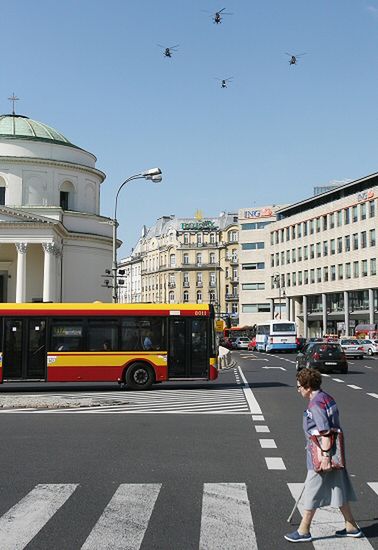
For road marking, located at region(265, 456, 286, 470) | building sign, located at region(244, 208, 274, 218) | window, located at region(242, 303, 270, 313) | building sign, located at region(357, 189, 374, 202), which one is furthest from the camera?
window, located at region(242, 303, 270, 313)

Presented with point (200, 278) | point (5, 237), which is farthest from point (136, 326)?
point (200, 278)

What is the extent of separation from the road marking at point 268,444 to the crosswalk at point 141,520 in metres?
2.89

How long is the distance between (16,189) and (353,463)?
67227 millimetres

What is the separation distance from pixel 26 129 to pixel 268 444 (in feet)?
236

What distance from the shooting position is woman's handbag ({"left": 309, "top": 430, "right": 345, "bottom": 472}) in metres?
6.17

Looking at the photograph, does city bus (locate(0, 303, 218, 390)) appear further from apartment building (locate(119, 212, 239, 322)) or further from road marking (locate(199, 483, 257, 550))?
apartment building (locate(119, 212, 239, 322))

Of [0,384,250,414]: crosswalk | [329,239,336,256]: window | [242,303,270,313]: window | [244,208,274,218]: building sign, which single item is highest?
[244,208,274,218]: building sign

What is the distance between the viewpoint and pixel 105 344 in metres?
23.1

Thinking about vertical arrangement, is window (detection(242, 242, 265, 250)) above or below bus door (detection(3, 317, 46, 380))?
above

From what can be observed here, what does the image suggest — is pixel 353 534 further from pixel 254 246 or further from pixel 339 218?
pixel 254 246

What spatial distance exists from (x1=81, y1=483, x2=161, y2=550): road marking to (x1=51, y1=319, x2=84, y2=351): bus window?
48.0ft

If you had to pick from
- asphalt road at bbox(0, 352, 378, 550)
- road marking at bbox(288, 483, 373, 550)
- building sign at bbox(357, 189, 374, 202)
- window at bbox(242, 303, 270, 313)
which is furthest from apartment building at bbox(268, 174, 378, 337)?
road marking at bbox(288, 483, 373, 550)

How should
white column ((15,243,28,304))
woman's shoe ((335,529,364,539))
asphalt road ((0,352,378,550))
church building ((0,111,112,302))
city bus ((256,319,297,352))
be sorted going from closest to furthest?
woman's shoe ((335,529,364,539)) → asphalt road ((0,352,378,550)) → city bus ((256,319,297,352)) → white column ((15,243,28,304)) → church building ((0,111,112,302))

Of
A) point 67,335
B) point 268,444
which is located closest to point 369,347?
point 67,335
